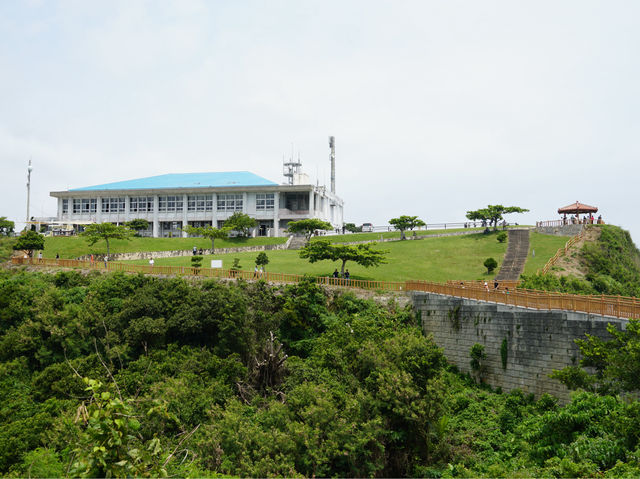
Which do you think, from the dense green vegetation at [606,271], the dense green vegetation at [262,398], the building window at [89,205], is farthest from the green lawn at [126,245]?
the dense green vegetation at [606,271]

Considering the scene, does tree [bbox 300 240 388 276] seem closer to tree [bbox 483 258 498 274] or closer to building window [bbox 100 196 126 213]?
tree [bbox 483 258 498 274]

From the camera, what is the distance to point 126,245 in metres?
50.9

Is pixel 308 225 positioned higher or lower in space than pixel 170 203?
lower

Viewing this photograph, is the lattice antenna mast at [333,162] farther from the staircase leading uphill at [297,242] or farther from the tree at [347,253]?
the tree at [347,253]

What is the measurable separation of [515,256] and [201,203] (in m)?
44.9

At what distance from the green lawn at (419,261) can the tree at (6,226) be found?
27.1 meters

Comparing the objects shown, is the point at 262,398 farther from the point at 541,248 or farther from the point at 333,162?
the point at 333,162

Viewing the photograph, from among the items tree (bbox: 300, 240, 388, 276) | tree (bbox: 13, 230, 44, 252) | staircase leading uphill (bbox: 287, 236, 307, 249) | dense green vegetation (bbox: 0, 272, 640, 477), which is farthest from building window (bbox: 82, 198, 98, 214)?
tree (bbox: 300, 240, 388, 276)

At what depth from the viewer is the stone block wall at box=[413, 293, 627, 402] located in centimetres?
1870

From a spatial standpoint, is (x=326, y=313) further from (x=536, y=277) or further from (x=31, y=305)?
(x=31, y=305)

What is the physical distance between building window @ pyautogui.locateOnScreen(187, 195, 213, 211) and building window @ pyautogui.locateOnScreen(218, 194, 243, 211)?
1.52 m

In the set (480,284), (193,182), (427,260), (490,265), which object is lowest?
(480,284)

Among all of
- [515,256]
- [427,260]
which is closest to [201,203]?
[427,260]

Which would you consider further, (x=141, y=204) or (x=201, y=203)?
(x=141, y=204)
